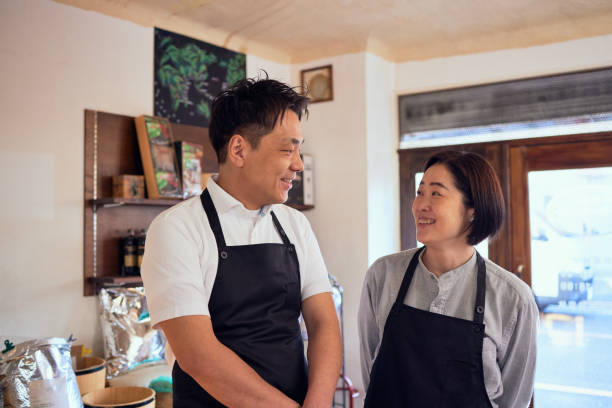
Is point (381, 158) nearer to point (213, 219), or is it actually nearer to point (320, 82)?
point (320, 82)

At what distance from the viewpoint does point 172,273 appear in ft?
4.52

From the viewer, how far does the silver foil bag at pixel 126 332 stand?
10.2 feet

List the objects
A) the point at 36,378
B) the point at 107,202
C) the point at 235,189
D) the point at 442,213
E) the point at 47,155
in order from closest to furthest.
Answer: the point at 235,189, the point at 442,213, the point at 36,378, the point at 47,155, the point at 107,202

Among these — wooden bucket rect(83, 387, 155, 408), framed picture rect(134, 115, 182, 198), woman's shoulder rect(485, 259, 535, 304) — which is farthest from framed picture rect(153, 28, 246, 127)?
woman's shoulder rect(485, 259, 535, 304)

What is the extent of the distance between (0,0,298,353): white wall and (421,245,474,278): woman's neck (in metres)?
2.21

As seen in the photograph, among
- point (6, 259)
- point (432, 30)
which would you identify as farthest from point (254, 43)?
point (6, 259)

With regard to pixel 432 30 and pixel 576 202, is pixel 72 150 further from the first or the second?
pixel 576 202

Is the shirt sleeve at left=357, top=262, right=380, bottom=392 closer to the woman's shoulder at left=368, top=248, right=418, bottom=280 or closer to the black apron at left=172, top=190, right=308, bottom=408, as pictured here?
the woman's shoulder at left=368, top=248, right=418, bottom=280

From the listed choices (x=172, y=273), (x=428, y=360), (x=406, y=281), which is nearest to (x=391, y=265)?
(x=406, y=281)

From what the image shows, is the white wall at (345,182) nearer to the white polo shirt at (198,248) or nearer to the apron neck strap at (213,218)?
the white polo shirt at (198,248)

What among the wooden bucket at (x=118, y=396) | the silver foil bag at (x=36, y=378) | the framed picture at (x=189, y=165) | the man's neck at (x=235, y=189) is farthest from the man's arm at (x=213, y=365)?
the framed picture at (x=189, y=165)

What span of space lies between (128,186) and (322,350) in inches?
81.1

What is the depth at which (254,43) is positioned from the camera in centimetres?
425

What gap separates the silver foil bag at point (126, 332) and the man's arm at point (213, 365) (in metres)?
1.88
